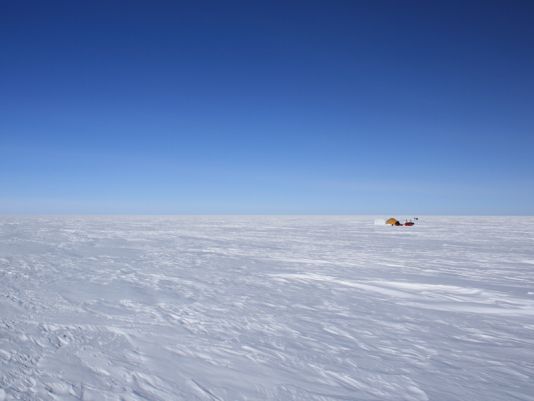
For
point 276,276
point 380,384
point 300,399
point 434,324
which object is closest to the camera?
point 300,399

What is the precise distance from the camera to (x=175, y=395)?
2.73 metres

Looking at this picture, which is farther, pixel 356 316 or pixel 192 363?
pixel 356 316

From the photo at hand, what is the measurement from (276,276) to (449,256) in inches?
268

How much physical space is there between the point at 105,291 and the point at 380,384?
4.82m

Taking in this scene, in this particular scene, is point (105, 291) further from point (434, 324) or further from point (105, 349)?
point (434, 324)

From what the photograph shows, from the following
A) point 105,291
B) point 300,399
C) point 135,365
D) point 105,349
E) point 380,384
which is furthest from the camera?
point 105,291

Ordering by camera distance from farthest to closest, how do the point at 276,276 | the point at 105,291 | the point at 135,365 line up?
the point at 276,276, the point at 105,291, the point at 135,365

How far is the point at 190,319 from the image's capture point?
460 centimetres

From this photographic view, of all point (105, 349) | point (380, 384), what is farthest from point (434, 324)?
point (105, 349)

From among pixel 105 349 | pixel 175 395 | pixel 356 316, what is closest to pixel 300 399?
pixel 175 395

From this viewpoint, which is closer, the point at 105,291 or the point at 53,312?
the point at 53,312

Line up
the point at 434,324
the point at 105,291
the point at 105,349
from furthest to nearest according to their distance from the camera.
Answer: the point at 105,291 < the point at 434,324 < the point at 105,349

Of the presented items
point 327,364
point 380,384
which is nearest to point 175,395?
point 327,364

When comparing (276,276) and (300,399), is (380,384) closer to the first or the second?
(300,399)
